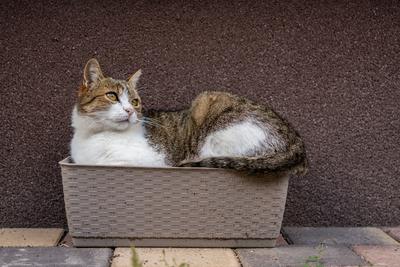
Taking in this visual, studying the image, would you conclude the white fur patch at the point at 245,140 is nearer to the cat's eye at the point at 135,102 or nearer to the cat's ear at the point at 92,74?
the cat's eye at the point at 135,102

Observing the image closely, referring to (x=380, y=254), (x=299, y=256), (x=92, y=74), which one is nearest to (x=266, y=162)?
(x=299, y=256)

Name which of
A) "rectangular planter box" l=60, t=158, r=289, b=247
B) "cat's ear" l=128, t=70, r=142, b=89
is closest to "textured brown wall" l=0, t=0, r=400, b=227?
"cat's ear" l=128, t=70, r=142, b=89

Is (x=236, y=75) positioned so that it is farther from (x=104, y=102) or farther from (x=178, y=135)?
(x=104, y=102)

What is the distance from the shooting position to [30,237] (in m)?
2.11

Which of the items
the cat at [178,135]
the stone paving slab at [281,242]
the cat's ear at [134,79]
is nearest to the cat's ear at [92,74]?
the cat at [178,135]

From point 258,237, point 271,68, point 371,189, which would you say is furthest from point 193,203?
point 371,189

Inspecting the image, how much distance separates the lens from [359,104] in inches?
92.7

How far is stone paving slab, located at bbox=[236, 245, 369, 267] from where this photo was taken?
178cm

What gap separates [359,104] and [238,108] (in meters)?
0.66

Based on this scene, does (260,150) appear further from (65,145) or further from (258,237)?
(65,145)

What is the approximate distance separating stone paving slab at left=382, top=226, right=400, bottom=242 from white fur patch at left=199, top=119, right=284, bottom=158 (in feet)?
2.28

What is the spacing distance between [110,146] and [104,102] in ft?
0.54

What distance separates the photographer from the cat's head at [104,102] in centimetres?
191

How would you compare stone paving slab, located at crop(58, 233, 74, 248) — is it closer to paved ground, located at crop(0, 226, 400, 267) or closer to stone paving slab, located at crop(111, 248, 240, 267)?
paved ground, located at crop(0, 226, 400, 267)
